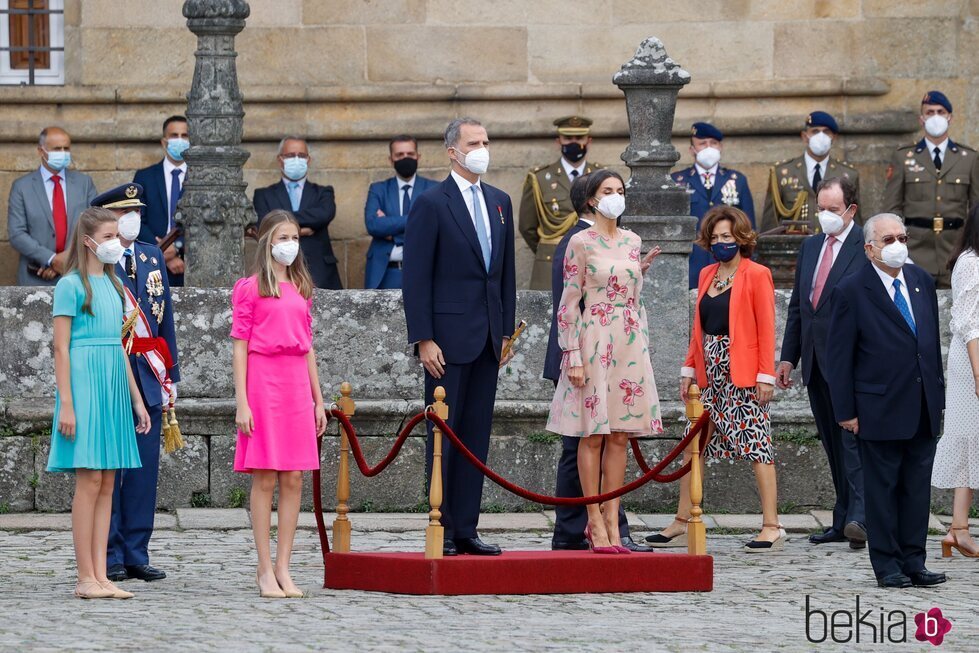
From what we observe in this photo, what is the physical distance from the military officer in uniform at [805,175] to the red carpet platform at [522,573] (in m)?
5.64

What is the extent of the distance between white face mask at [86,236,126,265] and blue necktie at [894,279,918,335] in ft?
11.6

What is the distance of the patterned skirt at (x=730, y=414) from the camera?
11102 millimetres

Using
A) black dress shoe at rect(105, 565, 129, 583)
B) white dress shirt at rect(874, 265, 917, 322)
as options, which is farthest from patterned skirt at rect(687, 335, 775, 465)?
black dress shoe at rect(105, 565, 129, 583)

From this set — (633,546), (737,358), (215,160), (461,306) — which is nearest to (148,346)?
(461,306)

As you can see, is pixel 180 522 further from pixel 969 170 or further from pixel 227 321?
pixel 969 170

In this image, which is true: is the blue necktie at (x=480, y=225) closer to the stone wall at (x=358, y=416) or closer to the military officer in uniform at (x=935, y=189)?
the stone wall at (x=358, y=416)

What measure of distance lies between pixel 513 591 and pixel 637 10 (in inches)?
300

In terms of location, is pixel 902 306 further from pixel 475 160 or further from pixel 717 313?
pixel 475 160

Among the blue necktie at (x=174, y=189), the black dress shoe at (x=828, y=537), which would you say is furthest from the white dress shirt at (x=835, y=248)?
the blue necktie at (x=174, y=189)

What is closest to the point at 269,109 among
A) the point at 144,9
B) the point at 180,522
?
the point at 144,9

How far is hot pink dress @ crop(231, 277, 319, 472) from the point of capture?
364 inches

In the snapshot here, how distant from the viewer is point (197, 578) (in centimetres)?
984

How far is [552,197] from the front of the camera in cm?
1474

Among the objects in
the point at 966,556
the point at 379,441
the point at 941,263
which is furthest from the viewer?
the point at 941,263
